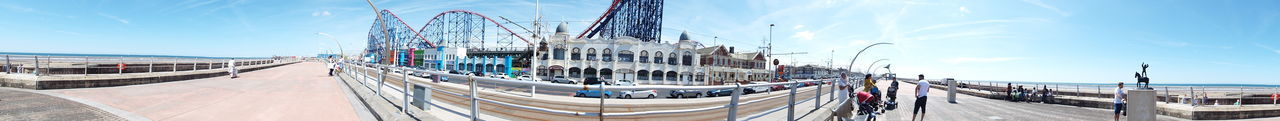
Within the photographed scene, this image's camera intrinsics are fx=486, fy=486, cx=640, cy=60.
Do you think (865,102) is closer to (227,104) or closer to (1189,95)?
(227,104)

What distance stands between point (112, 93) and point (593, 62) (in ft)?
121

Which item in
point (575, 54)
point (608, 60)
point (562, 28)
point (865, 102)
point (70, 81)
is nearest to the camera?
point (865, 102)

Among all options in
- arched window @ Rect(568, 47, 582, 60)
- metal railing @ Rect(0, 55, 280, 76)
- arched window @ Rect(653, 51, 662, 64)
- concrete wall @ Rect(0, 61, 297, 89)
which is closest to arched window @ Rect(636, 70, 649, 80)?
arched window @ Rect(653, 51, 662, 64)

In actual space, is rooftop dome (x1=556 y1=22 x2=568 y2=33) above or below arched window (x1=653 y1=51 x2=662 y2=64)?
above

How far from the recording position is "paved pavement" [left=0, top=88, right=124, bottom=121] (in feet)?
18.5

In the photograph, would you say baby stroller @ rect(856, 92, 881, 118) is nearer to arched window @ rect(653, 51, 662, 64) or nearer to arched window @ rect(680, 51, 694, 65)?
arched window @ rect(653, 51, 662, 64)

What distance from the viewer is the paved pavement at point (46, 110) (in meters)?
5.65

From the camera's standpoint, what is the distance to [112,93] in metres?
8.70

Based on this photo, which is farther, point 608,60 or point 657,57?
point 657,57

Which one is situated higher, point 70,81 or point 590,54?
point 590,54

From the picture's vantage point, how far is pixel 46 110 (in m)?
6.13

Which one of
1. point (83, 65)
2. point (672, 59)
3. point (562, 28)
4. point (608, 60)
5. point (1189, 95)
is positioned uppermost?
point (562, 28)

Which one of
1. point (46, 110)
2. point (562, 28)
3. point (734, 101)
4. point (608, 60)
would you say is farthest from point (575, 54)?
point (734, 101)

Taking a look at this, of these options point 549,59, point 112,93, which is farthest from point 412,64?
point 112,93
